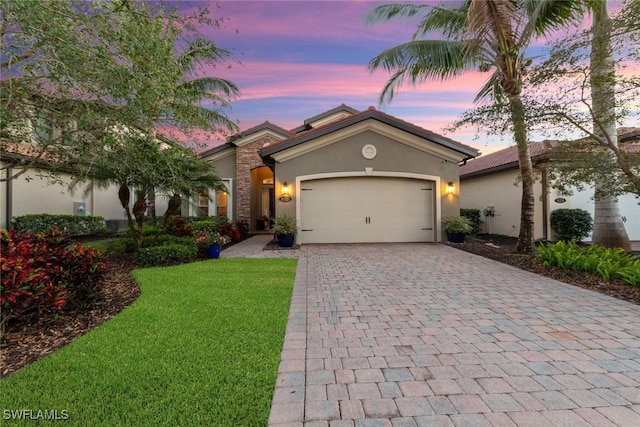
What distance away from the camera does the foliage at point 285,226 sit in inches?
416

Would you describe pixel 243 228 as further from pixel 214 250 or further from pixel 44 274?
pixel 44 274

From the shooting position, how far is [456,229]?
10945 mm

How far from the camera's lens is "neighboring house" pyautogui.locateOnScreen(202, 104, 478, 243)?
36.3 feet

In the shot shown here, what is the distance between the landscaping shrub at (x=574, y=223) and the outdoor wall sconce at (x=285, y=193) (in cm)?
1015

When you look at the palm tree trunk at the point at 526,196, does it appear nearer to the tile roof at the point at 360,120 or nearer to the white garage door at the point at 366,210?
the tile roof at the point at 360,120

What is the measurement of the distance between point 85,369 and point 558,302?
6.08 m

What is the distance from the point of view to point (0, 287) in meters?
3.17

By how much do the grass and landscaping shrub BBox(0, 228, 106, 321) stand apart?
0.80m

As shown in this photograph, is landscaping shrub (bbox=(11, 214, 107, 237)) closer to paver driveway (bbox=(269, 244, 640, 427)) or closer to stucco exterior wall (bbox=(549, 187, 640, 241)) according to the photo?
paver driveway (bbox=(269, 244, 640, 427))

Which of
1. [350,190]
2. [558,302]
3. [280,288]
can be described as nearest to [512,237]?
[350,190]

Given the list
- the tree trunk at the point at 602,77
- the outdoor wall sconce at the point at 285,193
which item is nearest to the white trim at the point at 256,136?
the outdoor wall sconce at the point at 285,193

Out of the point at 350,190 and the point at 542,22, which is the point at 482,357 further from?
the point at 542,22

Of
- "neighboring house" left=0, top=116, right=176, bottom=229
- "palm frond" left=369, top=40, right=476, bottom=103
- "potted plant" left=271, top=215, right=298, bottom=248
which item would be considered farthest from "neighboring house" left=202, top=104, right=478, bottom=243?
"neighboring house" left=0, top=116, right=176, bottom=229

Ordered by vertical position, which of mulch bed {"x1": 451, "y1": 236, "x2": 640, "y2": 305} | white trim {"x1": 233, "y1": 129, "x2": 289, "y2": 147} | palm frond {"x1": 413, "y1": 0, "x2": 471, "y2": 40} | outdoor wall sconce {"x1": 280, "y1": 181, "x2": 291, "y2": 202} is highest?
palm frond {"x1": 413, "y1": 0, "x2": 471, "y2": 40}
